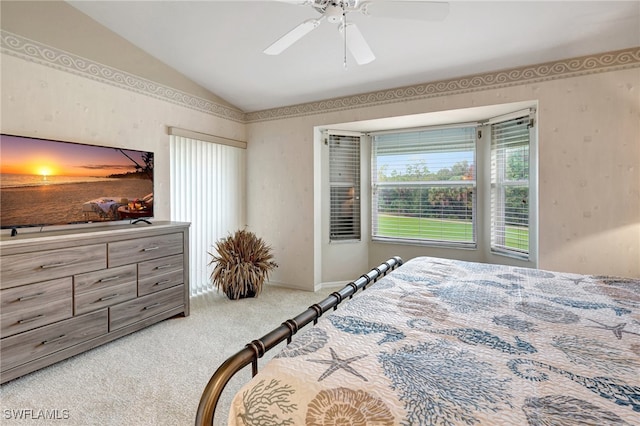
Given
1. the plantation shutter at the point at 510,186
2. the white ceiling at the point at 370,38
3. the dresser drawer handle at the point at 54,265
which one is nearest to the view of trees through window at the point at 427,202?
the plantation shutter at the point at 510,186

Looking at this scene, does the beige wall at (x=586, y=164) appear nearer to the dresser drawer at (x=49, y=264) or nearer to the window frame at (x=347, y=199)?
the window frame at (x=347, y=199)

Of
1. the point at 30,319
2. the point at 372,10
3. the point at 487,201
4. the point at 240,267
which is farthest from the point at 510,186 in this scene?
the point at 30,319

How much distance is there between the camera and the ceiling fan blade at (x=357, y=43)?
73.0 inches

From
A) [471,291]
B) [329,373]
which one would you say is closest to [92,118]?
[329,373]

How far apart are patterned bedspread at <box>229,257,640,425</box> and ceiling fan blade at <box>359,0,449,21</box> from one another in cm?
151

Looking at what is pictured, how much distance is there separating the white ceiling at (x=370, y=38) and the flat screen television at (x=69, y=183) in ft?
3.93

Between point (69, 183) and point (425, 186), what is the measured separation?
3764mm

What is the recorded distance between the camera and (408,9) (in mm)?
1652

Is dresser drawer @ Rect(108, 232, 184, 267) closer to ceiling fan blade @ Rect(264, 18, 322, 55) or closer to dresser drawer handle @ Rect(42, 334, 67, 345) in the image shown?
dresser drawer handle @ Rect(42, 334, 67, 345)

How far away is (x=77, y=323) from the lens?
2.34 metres

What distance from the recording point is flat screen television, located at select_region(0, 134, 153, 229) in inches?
89.9

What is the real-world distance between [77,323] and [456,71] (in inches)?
158

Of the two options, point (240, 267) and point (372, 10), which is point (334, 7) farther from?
point (240, 267)

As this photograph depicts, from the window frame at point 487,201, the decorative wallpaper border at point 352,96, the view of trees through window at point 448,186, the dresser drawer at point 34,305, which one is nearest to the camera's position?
the dresser drawer at point 34,305
